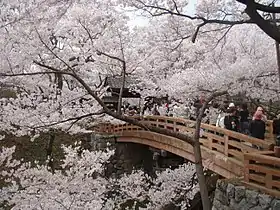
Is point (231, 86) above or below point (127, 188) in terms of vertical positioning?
above

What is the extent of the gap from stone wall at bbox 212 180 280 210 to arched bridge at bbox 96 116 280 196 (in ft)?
0.48

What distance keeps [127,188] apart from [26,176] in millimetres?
3997

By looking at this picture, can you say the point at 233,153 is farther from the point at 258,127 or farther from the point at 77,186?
the point at 77,186

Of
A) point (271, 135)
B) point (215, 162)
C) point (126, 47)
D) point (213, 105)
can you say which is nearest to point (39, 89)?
point (126, 47)

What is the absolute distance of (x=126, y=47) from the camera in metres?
9.45

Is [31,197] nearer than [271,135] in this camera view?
Yes

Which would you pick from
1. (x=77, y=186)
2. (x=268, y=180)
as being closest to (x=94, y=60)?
(x=77, y=186)

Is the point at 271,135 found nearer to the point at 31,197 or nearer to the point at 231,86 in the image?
the point at 231,86

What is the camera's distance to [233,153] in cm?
787

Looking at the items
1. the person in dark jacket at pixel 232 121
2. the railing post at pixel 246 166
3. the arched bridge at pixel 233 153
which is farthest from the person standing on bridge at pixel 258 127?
the railing post at pixel 246 166

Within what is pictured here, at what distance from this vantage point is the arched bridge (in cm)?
573

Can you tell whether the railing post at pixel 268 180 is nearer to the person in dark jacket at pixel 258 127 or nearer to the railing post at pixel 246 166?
the railing post at pixel 246 166

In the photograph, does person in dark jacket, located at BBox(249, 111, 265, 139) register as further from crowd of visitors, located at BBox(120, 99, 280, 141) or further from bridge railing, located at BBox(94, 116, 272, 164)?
bridge railing, located at BBox(94, 116, 272, 164)

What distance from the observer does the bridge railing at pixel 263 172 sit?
5590 millimetres
